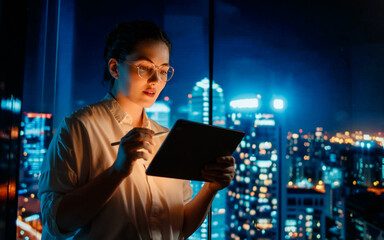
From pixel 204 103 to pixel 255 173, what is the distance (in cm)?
372

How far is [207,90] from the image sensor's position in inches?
85.0

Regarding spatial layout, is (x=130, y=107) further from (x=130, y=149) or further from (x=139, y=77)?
(x=130, y=149)

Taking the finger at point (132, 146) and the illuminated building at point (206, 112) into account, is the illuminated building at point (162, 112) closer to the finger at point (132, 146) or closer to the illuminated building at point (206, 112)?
the illuminated building at point (206, 112)

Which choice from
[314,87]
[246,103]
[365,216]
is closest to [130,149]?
[246,103]

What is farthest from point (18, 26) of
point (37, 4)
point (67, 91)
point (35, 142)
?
point (35, 142)

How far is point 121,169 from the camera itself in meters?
0.71

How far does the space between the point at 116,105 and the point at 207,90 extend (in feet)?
4.29

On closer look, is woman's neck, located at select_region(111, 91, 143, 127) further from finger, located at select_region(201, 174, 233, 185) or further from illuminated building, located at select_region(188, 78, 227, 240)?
illuminated building, located at select_region(188, 78, 227, 240)

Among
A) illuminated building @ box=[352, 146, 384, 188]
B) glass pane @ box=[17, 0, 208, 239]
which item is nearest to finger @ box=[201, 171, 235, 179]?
glass pane @ box=[17, 0, 208, 239]

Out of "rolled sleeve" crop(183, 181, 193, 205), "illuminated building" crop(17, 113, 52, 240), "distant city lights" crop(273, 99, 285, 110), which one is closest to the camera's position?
"rolled sleeve" crop(183, 181, 193, 205)

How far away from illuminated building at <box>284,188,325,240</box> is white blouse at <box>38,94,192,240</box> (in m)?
4.19

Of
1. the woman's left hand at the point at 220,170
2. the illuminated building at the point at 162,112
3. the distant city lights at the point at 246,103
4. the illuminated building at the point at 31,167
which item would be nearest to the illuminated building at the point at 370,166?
the distant city lights at the point at 246,103

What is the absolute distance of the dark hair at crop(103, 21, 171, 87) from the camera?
896mm

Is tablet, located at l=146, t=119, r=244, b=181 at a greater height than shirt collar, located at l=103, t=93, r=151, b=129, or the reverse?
shirt collar, located at l=103, t=93, r=151, b=129
